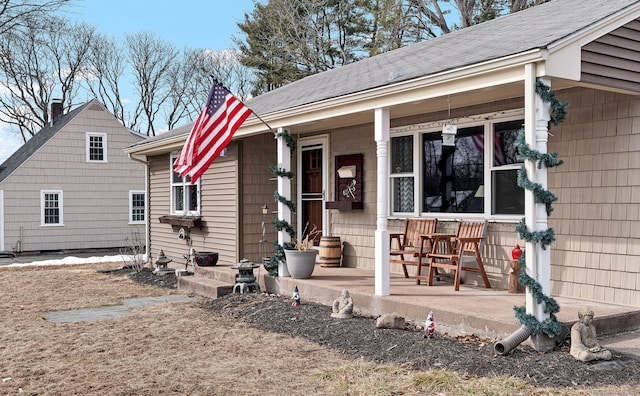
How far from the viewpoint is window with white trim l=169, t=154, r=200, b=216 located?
12.9 metres

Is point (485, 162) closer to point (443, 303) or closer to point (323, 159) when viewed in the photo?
point (443, 303)

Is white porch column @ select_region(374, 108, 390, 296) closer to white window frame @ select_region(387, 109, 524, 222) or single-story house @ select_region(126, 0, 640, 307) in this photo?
single-story house @ select_region(126, 0, 640, 307)

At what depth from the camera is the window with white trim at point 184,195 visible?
1295cm

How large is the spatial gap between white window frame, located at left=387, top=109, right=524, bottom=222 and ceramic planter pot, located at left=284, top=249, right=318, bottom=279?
1.45 meters

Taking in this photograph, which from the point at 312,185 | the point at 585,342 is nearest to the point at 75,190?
the point at 312,185

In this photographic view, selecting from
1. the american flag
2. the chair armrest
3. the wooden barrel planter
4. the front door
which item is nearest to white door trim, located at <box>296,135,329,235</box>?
the front door

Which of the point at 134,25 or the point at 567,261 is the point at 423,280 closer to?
the point at 567,261

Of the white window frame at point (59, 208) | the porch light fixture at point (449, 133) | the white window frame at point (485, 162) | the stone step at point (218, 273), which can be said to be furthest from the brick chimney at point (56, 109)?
the porch light fixture at point (449, 133)

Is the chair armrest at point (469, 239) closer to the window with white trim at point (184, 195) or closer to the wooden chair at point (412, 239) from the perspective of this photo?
the wooden chair at point (412, 239)

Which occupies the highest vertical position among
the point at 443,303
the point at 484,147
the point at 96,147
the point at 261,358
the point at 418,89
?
the point at 96,147

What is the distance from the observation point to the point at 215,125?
8.88 meters

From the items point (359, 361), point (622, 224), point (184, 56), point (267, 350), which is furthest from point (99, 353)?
point (184, 56)

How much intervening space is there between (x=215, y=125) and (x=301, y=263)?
2344mm

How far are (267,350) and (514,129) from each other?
3951 mm
